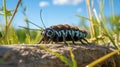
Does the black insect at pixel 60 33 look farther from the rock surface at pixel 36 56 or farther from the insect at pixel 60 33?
the rock surface at pixel 36 56

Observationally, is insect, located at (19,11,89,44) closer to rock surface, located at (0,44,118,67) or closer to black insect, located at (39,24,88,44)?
black insect, located at (39,24,88,44)

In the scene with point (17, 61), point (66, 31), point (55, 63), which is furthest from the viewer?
point (66, 31)

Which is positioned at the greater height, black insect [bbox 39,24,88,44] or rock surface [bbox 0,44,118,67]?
black insect [bbox 39,24,88,44]

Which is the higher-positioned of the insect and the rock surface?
the insect

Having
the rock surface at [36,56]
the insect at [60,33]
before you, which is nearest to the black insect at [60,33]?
the insect at [60,33]

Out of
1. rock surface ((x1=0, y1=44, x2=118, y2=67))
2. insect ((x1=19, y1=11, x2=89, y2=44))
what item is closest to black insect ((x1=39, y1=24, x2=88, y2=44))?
insect ((x1=19, y1=11, x2=89, y2=44))

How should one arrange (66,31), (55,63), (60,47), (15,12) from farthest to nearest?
(15,12), (66,31), (60,47), (55,63)

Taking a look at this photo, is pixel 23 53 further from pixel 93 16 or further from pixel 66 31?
pixel 93 16

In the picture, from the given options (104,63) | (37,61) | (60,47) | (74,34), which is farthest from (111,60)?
(37,61)

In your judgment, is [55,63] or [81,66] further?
[81,66]

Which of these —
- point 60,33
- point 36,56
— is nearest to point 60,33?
point 60,33

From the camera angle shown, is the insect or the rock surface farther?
the insect
